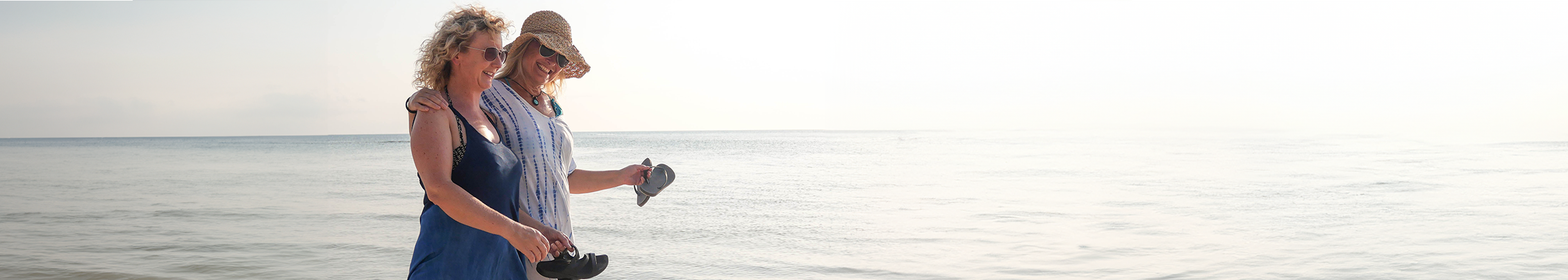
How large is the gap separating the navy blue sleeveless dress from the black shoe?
9 centimetres

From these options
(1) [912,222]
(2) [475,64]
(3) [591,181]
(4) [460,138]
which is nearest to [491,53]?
(2) [475,64]

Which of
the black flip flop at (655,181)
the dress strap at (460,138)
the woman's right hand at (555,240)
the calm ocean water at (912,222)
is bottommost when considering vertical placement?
the calm ocean water at (912,222)

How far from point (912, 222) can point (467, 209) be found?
807 cm

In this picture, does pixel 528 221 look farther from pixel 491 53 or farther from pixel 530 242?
pixel 491 53

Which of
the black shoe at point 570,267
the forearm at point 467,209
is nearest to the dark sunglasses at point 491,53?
the forearm at point 467,209

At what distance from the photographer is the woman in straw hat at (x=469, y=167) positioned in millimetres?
1543

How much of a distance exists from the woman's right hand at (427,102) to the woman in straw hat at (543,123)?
0.02m

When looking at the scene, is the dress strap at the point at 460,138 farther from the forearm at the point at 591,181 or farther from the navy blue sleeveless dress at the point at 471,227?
the forearm at the point at 591,181

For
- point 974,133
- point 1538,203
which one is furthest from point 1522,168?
point 974,133

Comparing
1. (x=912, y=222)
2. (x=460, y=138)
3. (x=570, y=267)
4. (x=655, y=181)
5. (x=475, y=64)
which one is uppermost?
(x=475, y=64)

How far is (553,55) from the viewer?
1.97m

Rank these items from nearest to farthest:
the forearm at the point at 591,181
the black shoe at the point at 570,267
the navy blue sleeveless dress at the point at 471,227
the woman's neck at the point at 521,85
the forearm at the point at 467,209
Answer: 1. the forearm at the point at 467,209
2. the navy blue sleeveless dress at the point at 471,227
3. the black shoe at the point at 570,267
4. the woman's neck at the point at 521,85
5. the forearm at the point at 591,181

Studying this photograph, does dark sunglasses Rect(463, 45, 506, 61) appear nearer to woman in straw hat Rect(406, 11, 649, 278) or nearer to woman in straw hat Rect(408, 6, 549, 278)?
woman in straw hat Rect(408, 6, 549, 278)

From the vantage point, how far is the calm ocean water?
637 cm
